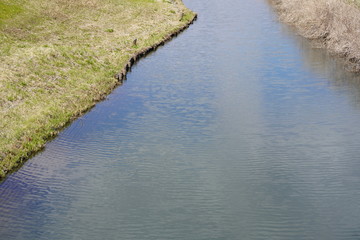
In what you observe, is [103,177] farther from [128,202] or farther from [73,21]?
[73,21]

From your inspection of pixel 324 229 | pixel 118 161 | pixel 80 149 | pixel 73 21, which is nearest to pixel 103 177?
pixel 118 161

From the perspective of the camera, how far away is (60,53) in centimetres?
3481

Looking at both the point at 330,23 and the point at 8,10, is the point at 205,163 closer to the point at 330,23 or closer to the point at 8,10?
the point at 330,23

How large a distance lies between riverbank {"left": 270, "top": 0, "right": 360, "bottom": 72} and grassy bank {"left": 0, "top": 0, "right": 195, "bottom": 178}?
10010 millimetres

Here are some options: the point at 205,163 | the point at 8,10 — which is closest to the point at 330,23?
the point at 205,163

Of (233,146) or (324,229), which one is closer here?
(324,229)

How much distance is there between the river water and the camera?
1722cm

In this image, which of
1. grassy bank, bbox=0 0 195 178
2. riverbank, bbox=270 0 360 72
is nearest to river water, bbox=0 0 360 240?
grassy bank, bbox=0 0 195 178

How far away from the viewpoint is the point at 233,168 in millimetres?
20812

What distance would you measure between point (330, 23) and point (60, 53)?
63.8ft

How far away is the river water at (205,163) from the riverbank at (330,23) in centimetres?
180

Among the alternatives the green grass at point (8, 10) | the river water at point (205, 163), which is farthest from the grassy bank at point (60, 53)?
the river water at point (205, 163)

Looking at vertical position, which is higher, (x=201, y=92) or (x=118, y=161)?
(x=201, y=92)

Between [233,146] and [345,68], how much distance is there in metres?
14.7
